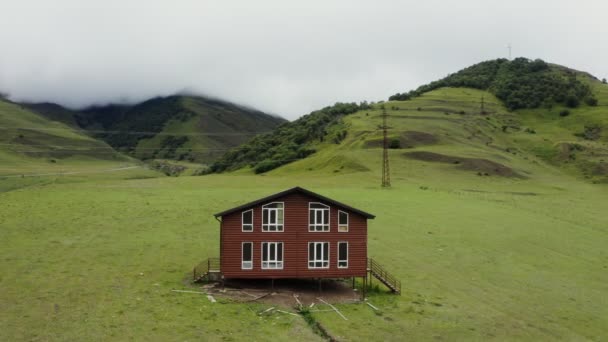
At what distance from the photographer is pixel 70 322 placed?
125ft

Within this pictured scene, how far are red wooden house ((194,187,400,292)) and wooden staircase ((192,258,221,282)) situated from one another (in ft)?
1.20

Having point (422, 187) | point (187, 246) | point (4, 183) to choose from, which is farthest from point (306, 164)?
point (187, 246)

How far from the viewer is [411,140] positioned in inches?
6299

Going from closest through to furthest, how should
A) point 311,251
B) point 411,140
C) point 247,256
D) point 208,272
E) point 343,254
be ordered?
point 247,256 < point 311,251 < point 208,272 < point 343,254 < point 411,140

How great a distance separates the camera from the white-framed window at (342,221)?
164ft

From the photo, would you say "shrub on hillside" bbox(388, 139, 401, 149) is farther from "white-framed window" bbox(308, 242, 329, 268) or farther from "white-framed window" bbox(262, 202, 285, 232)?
"white-framed window" bbox(262, 202, 285, 232)

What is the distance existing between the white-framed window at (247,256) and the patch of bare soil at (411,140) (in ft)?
367

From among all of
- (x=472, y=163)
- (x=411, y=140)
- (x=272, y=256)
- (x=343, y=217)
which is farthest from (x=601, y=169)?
(x=272, y=256)

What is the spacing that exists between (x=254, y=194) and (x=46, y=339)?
67552 millimetres

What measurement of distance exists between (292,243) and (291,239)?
377 millimetres

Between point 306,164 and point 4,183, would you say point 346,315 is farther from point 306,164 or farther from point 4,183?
point 306,164

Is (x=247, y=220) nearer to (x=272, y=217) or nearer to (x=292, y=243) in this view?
(x=272, y=217)

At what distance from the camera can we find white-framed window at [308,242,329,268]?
49.0m

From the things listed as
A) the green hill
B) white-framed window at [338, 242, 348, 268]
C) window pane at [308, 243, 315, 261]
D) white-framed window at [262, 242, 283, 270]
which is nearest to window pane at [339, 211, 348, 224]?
white-framed window at [338, 242, 348, 268]
